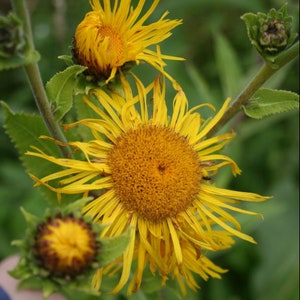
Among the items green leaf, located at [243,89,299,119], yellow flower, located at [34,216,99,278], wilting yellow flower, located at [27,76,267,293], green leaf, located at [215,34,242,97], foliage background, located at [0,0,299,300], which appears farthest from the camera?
foliage background, located at [0,0,299,300]

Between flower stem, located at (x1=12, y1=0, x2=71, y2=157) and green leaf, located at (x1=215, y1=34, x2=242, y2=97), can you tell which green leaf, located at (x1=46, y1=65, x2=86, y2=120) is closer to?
flower stem, located at (x1=12, y1=0, x2=71, y2=157)

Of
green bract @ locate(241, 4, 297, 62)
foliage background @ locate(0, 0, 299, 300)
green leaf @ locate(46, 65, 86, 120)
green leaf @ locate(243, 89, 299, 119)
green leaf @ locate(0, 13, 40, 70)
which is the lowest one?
foliage background @ locate(0, 0, 299, 300)

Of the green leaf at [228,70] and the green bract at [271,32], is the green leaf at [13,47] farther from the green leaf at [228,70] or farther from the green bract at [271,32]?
the green leaf at [228,70]

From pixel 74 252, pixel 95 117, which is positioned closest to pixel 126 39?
pixel 95 117

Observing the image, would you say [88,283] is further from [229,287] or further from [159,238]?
[229,287]

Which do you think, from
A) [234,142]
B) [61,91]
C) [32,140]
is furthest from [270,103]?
[234,142]

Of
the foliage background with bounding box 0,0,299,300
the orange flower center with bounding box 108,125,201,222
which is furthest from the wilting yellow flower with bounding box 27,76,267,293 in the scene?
the foliage background with bounding box 0,0,299,300
